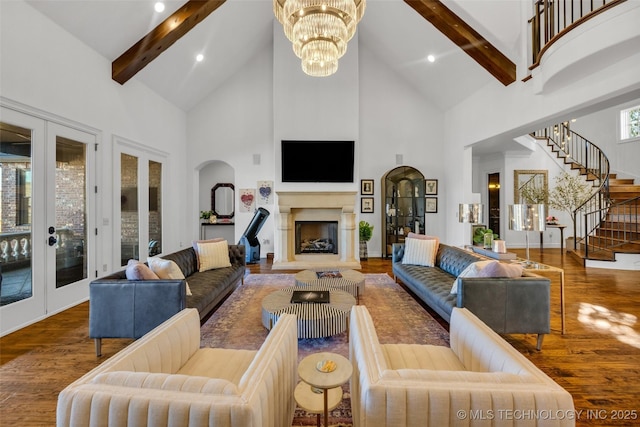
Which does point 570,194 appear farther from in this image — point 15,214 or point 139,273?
point 15,214

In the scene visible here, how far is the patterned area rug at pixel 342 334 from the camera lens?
8.57ft

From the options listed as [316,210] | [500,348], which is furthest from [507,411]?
[316,210]

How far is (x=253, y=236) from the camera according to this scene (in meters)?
6.46

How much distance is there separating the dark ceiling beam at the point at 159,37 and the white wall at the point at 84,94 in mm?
206

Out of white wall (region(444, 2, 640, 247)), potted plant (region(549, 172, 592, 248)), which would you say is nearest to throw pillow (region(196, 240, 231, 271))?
white wall (region(444, 2, 640, 247))

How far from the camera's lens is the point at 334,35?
281cm

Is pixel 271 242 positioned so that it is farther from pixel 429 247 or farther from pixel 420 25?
pixel 420 25

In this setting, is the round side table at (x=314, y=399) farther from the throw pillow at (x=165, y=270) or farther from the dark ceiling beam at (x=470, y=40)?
the dark ceiling beam at (x=470, y=40)

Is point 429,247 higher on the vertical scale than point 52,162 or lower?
lower

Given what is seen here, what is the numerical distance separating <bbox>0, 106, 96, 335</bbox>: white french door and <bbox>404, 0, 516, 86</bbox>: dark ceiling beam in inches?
213

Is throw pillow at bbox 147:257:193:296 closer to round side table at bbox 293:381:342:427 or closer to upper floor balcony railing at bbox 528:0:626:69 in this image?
round side table at bbox 293:381:342:427

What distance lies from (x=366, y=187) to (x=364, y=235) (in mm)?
1219

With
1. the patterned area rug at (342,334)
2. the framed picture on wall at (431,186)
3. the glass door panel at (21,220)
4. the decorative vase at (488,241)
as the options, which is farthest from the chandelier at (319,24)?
the framed picture on wall at (431,186)

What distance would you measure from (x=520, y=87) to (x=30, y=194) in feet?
21.3
